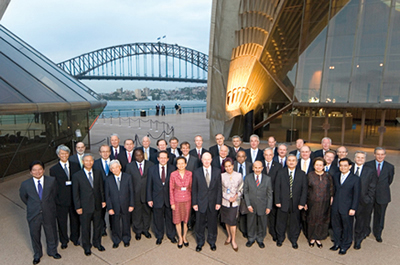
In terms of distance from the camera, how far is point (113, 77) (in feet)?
257

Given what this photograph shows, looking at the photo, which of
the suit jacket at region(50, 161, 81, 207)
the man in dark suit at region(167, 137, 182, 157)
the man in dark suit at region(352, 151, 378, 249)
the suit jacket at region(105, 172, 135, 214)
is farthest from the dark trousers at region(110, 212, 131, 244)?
the man in dark suit at region(352, 151, 378, 249)

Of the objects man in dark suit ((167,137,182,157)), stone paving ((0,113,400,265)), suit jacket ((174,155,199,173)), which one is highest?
man in dark suit ((167,137,182,157))

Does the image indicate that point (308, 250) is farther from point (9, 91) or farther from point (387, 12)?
point (387, 12)

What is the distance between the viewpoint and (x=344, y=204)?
405 cm

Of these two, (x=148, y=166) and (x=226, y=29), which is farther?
(x=226, y=29)

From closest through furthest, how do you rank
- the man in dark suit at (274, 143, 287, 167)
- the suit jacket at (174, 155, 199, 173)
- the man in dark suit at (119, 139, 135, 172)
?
1. the suit jacket at (174, 155, 199, 173)
2. the man in dark suit at (274, 143, 287, 167)
3. the man in dark suit at (119, 139, 135, 172)

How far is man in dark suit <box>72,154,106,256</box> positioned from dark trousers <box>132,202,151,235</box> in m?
0.59

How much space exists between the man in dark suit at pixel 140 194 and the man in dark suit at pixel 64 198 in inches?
35.7

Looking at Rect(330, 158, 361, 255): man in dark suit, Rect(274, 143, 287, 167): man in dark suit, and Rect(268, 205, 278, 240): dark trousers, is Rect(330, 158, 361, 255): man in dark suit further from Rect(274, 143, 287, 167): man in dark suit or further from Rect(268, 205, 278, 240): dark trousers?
Rect(274, 143, 287, 167): man in dark suit

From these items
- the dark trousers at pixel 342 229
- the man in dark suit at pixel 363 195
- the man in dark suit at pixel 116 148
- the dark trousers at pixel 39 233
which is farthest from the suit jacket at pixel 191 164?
the man in dark suit at pixel 363 195

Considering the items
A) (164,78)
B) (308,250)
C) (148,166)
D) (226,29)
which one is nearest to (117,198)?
(148,166)

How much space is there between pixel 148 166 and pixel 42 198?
1595 millimetres

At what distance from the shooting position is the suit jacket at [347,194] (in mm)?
3951

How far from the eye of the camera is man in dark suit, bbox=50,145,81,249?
4227 millimetres
